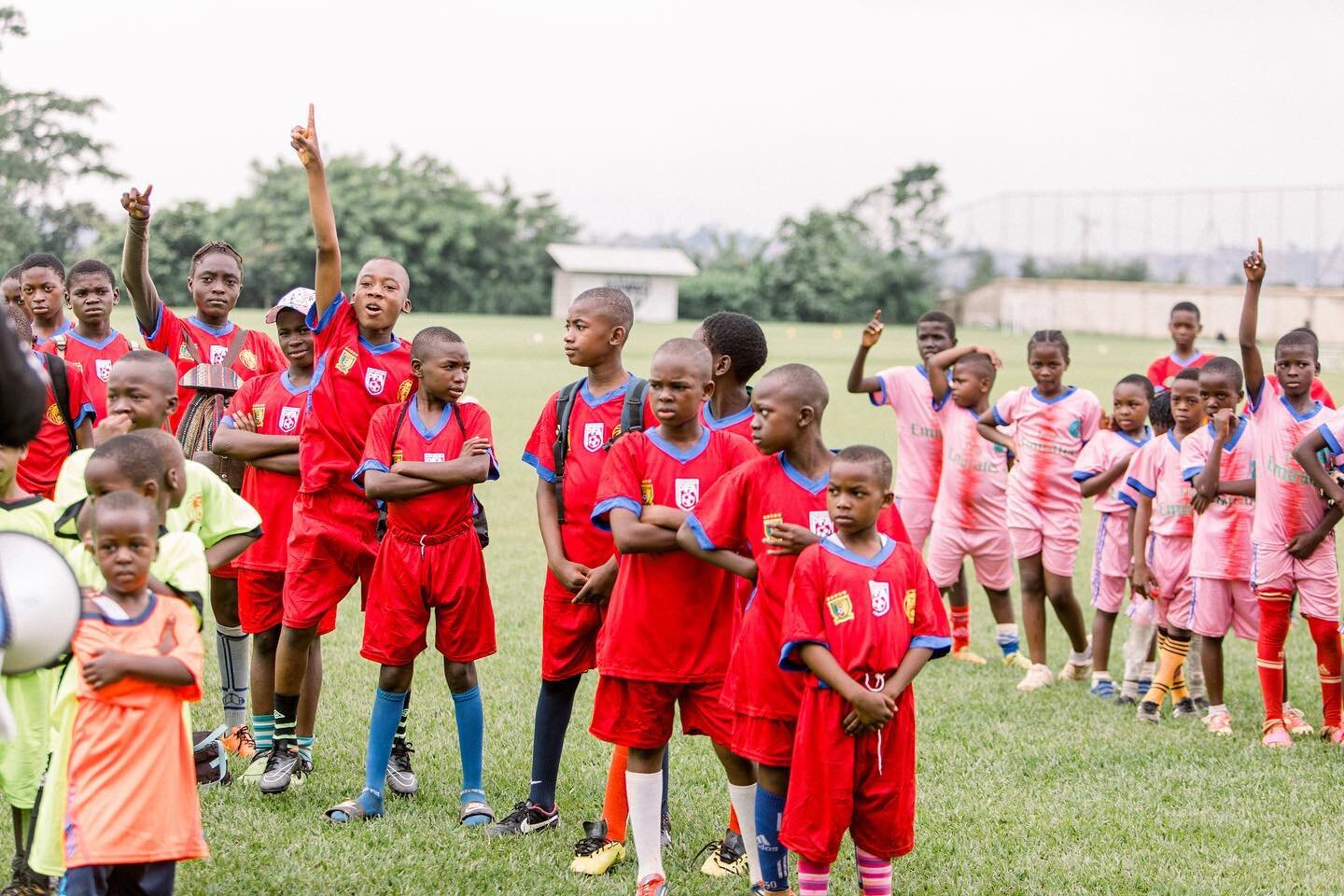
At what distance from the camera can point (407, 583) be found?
18.0ft

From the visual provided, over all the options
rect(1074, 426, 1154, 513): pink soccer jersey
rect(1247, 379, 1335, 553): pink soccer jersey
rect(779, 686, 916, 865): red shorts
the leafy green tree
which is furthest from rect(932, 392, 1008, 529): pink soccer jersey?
→ the leafy green tree

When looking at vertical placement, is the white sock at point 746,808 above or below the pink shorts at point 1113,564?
below

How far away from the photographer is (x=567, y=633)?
5496 mm

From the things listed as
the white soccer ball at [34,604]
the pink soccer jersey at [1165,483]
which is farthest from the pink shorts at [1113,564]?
the white soccer ball at [34,604]

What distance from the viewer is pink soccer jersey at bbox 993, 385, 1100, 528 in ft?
28.4

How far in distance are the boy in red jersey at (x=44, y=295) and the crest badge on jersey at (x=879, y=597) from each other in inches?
179

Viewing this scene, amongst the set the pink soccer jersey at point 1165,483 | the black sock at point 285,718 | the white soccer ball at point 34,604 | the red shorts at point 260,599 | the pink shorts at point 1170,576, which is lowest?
the black sock at point 285,718

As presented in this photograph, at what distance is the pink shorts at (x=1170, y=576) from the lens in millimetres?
7758

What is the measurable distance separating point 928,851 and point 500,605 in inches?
207

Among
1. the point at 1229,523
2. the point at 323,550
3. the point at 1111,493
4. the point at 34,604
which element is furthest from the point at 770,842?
the point at 1111,493

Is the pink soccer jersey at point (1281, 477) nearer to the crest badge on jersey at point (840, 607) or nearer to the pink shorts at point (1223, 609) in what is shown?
the pink shorts at point (1223, 609)

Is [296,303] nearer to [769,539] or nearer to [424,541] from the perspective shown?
[424,541]

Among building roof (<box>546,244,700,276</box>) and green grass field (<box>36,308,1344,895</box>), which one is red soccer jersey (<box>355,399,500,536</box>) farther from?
building roof (<box>546,244,700,276</box>)

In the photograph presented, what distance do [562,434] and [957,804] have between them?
2.38 meters
